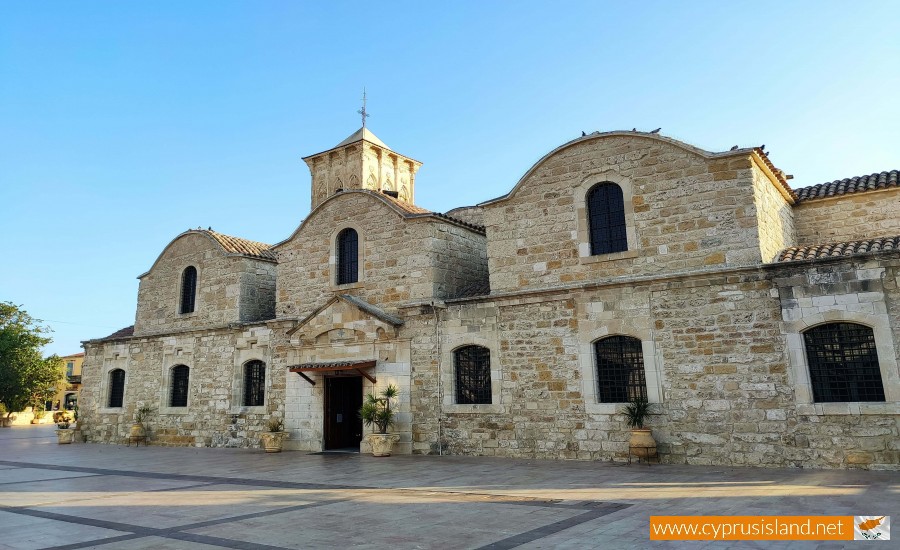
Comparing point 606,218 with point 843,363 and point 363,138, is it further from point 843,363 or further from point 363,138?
point 363,138

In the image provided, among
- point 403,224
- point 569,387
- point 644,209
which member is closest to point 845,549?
point 569,387

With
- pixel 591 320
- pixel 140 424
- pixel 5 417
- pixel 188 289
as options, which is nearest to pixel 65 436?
pixel 140 424

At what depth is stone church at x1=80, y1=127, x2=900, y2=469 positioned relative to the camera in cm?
1044

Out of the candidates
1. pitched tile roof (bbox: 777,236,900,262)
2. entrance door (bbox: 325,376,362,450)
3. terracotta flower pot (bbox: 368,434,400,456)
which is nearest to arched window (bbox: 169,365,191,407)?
entrance door (bbox: 325,376,362,450)

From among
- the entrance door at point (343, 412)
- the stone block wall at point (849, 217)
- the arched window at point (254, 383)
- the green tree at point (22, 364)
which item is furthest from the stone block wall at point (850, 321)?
the green tree at point (22, 364)

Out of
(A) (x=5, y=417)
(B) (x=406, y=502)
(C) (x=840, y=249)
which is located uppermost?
(C) (x=840, y=249)

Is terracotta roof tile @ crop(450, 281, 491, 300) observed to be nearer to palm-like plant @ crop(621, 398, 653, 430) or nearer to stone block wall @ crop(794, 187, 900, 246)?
palm-like plant @ crop(621, 398, 653, 430)

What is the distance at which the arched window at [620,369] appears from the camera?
39.3 ft

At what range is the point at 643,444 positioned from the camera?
11.2m

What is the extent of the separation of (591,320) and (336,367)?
254 inches

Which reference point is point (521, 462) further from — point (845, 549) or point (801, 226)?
point (801, 226)

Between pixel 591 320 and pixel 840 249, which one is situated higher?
pixel 840 249

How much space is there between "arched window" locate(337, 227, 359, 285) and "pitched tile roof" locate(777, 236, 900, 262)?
404 inches

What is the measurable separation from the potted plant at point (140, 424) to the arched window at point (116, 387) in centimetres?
179
